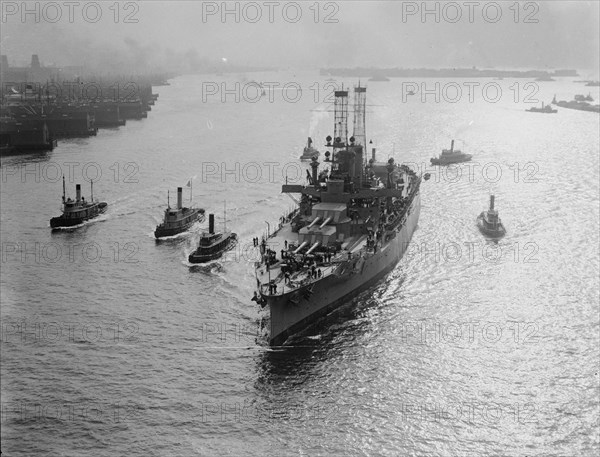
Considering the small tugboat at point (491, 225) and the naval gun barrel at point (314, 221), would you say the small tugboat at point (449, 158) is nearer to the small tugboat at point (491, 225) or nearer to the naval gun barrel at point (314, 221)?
the small tugboat at point (491, 225)

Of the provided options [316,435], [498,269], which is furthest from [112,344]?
[498,269]

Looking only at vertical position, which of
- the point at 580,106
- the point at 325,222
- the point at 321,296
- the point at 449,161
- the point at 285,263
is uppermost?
A: the point at 580,106

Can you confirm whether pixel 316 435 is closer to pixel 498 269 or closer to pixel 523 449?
pixel 523 449

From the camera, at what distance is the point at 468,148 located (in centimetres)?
10712

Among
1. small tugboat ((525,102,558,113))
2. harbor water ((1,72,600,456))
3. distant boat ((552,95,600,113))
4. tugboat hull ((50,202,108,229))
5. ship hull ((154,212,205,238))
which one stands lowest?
harbor water ((1,72,600,456))

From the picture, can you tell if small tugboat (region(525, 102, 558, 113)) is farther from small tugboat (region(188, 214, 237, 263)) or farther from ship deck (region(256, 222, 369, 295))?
ship deck (region(256, 222, 369, 295))

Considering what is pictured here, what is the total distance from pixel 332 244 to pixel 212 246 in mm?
9644

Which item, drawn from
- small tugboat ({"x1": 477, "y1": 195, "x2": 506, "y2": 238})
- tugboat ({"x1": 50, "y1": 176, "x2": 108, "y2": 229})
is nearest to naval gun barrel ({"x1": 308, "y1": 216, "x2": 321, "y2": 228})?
small tugboat ({"x1": 477, "y1": 195, "x2": 506, "y2": 238})

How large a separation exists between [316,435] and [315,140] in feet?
281

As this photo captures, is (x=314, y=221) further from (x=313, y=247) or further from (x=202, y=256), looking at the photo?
(x=202, y=256)

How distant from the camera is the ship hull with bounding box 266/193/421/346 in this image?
36281 millimetres

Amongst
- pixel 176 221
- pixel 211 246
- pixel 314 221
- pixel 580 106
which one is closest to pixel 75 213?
pixel 176 221

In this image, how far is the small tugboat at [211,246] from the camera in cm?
4912

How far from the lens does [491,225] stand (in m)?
57.2
